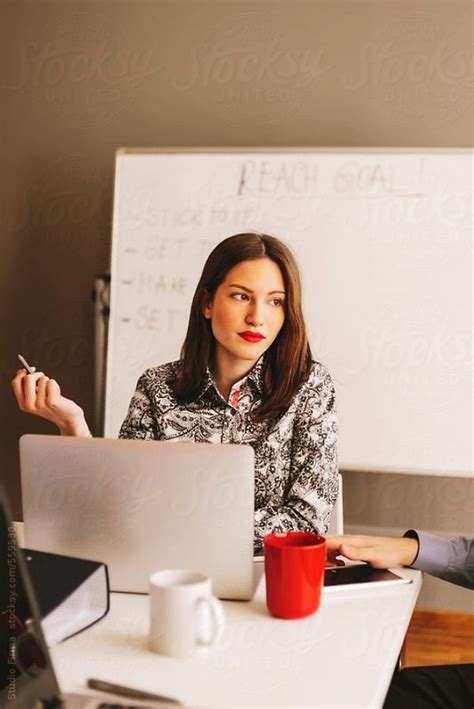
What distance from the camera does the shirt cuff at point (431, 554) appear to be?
45.3 inches

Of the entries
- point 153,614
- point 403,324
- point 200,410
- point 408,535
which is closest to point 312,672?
point 153,614

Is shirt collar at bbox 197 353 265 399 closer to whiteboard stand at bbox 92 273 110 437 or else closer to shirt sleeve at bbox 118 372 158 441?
shirt sleeve at bbox 118 372 158 441

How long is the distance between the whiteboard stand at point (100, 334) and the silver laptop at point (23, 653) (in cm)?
191

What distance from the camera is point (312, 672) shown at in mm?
813

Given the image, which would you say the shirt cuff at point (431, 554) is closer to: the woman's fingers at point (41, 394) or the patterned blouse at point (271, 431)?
the patterned blouse at point (271, 431)

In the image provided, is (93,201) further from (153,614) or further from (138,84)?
(153,614)

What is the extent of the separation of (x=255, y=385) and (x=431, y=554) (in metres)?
0.50

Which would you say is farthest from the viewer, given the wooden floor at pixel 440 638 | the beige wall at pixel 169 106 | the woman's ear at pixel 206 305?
the beige wall at pixel 169 106

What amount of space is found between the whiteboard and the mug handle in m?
1.59

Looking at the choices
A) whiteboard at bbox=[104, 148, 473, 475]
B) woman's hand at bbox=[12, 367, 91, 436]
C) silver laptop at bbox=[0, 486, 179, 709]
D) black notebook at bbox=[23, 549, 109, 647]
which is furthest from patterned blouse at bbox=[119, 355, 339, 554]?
whiteboard at bbox=[104, 148, 473, 475]

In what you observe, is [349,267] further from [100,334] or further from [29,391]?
[29,391]

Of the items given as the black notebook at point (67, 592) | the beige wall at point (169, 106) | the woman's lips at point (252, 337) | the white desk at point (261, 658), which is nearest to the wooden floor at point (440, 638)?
the beige wall at point (169, 106)

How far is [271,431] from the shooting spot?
1.47 metres

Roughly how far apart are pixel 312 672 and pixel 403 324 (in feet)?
5.41
